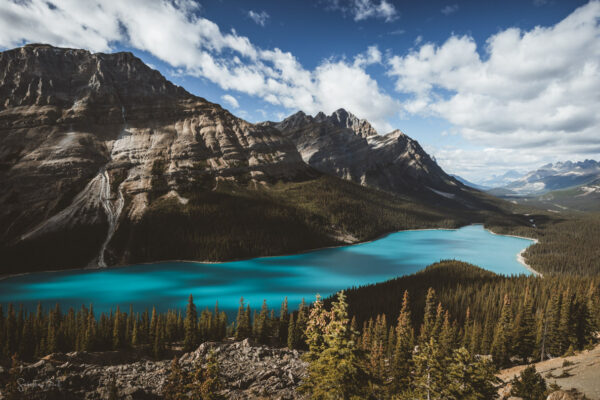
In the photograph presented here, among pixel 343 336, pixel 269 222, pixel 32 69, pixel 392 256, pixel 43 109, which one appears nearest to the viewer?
pixel 343 336

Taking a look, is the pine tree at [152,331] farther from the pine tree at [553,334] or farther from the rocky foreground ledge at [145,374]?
the pine tree at [553,334]

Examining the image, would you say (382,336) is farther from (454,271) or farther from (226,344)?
(454,271)

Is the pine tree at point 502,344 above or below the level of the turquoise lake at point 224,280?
below

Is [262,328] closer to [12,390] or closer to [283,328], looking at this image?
[283,328]

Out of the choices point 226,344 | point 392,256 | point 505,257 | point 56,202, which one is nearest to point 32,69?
point 56,202

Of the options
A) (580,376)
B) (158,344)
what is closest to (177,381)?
(158,344)

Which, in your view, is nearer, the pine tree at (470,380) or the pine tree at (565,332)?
the pine tree at (470,380)

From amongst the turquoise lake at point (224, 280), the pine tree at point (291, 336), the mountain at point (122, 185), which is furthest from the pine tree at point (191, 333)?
the mountain at point (122, 185)
